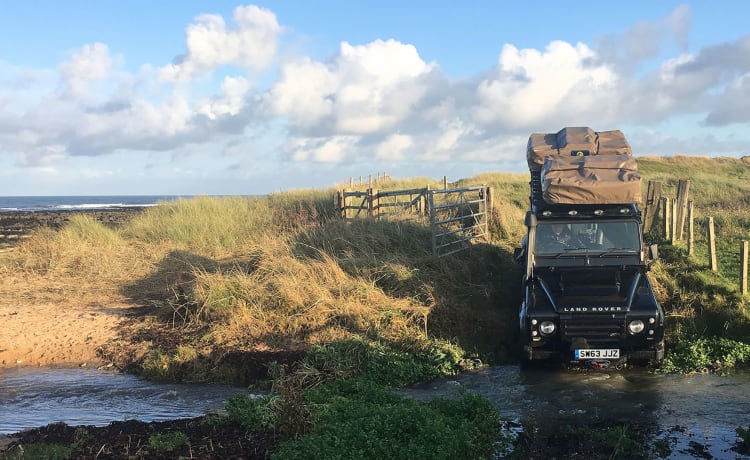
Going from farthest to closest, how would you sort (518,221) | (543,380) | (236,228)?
1. (236,228)
2. (518,221)
3. (543,380)

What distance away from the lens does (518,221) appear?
16.7m

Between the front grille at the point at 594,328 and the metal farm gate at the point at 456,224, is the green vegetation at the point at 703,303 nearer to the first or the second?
the front grille at the point at 594,328

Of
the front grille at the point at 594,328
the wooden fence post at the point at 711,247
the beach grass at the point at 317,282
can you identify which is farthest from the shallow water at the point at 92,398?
the wooden fence post at the point at 711,247

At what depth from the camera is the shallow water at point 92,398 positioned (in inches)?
292

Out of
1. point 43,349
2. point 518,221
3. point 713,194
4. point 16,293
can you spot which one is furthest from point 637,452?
point 713,194

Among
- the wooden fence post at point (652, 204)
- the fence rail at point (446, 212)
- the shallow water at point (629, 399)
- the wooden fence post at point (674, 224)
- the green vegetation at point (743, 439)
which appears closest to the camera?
the green vegetation at point (743, 439)

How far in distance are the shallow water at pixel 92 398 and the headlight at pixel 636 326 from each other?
221 inches

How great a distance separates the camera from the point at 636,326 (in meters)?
7.72

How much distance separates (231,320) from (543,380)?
5.56 metres

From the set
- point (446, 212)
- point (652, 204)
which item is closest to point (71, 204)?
point (446, 212)

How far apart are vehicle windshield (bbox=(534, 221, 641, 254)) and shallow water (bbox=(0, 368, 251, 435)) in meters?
5.22

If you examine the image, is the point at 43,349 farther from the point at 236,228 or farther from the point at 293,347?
the point at 236,228

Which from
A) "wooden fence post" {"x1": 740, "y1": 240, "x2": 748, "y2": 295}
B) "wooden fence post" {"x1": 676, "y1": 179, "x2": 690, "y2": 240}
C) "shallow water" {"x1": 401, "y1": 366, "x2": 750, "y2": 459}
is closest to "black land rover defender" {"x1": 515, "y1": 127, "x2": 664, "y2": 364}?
"shallow water" {"x1": 401, "y1": 366, "x2": 750, "y2": 459}

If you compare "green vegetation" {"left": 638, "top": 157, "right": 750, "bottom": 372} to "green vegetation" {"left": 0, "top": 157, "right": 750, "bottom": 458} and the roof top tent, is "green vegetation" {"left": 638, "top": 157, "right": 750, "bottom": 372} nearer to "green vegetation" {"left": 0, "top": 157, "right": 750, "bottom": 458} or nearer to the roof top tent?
"green vegetation" {"left": 0, "top": 157, "right": 750, "bottom": 458}
